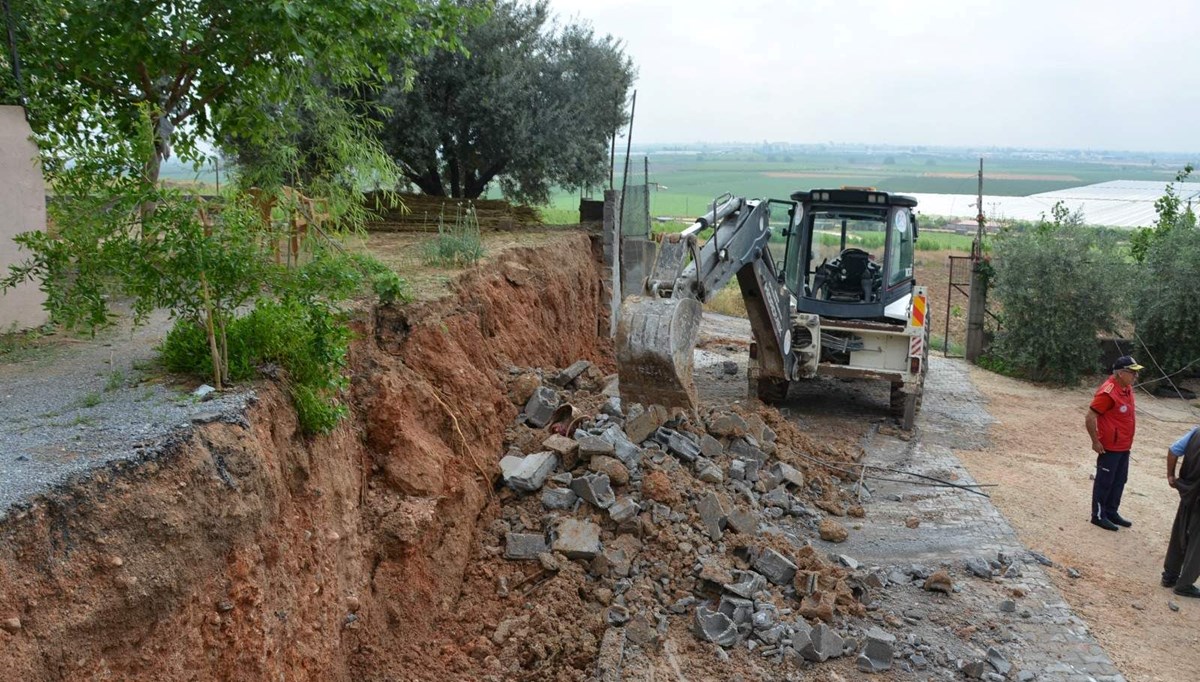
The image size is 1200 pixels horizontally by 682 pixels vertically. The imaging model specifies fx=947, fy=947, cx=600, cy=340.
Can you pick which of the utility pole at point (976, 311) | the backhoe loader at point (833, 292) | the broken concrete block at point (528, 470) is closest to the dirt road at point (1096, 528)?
the backhoe loader at point (833, 292)

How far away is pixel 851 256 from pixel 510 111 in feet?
20.2

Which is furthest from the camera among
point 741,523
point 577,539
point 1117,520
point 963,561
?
point 1117,520

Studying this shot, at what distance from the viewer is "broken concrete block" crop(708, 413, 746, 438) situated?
10242 millimetres

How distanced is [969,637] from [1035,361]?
12837 mm

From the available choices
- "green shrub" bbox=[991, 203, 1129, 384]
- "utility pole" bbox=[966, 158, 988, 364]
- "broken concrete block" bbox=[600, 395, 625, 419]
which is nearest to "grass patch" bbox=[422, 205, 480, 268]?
"broken concrete block" bbox=[600, 395, 625, 419]

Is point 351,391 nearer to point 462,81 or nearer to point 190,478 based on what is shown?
point 190,478

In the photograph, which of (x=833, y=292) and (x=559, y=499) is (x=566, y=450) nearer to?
(x=559, y=499)

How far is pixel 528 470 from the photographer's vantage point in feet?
27.6

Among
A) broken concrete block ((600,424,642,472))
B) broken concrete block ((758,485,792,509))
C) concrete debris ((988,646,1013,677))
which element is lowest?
concrete debris ((988,646,1013,677))

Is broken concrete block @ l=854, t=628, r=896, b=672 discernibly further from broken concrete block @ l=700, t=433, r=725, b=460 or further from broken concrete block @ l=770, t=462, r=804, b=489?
broken concrete block @ l=770, t=462, r=804, b=489

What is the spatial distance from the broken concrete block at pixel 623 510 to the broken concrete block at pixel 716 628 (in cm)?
109

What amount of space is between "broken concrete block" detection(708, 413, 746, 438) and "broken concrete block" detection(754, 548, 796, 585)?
2.36m

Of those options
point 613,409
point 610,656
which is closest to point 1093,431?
point 613,409

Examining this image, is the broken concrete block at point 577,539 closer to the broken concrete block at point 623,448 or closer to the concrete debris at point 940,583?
the broken concrete block at point 623,448
